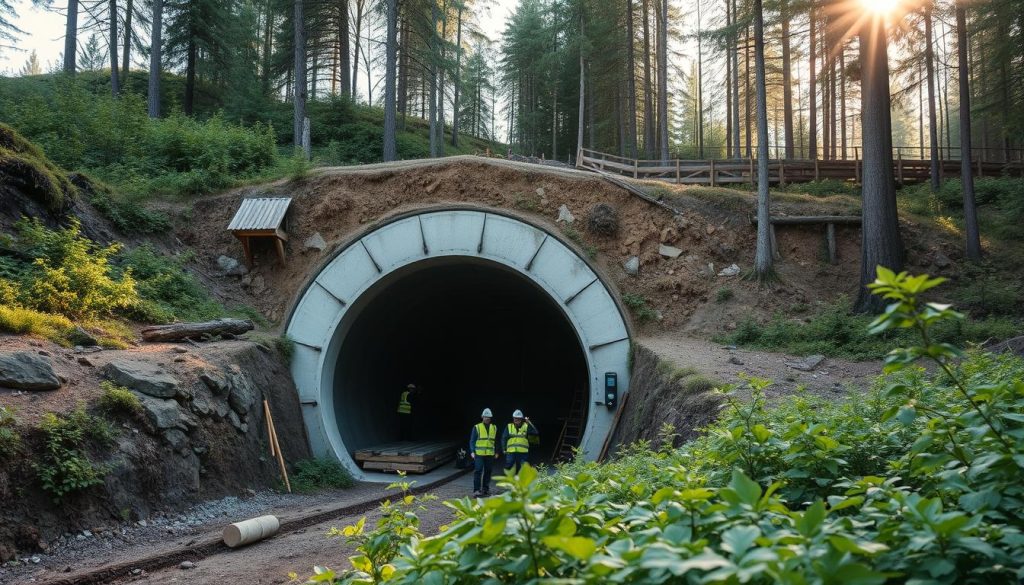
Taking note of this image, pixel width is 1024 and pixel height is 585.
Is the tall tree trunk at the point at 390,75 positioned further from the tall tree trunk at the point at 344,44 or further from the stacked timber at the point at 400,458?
the stacked timber at the point at 400,458

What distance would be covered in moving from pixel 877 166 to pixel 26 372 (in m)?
15.4

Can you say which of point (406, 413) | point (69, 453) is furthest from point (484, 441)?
point (406, 413)

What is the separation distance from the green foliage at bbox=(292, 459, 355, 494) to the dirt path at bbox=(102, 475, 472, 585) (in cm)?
350

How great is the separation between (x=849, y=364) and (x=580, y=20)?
A: 92.0ft

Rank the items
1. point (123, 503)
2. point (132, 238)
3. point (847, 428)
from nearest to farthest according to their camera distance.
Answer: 1. point (847, 428)
2. point (123, 503)
3. point (132, 238)

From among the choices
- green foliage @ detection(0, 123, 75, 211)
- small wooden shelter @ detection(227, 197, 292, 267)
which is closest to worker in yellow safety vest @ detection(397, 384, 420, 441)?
small wooden shelter @ detection(227, 197, 292, 267)

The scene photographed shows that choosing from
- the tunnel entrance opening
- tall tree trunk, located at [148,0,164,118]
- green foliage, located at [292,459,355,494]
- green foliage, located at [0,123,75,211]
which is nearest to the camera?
green foliage, located at [0,123,75,211]

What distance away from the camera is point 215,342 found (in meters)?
13.1

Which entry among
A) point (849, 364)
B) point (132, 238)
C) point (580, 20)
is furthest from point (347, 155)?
point (849, 364)

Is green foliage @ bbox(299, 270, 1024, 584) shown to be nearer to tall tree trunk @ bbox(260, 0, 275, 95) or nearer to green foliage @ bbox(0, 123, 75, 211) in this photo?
green foliage @ bbox(0, 123, 75, 211)

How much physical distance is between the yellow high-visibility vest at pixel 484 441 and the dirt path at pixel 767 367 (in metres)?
3.45

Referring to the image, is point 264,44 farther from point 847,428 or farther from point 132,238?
point 847,428

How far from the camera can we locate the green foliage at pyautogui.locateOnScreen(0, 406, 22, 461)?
741 centimetres

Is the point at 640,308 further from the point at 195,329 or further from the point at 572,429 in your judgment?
the point at 572,429
